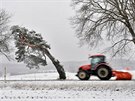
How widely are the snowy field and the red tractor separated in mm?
2653

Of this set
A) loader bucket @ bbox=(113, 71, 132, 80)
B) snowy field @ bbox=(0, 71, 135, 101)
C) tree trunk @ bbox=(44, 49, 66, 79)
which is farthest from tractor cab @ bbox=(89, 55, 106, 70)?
tree trunk @ bbox=(44, 49, 66, 79)

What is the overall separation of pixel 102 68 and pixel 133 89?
433cm

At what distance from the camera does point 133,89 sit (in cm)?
1975

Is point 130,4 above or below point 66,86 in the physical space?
above

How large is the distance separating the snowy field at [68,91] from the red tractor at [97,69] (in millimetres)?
2653

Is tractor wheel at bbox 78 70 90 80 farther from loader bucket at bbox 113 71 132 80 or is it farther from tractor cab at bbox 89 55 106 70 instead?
loader bucket at bbox 113 71 132 80

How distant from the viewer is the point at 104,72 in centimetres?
2359

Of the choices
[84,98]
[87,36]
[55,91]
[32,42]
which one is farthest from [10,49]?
[84,98]

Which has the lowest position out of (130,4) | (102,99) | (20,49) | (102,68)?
(102,99)

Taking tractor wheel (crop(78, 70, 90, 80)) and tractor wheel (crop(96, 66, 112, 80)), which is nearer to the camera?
tractor wheel (crop(96, 66, 112, 80))

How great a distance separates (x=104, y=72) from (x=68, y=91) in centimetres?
493

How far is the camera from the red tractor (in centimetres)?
2353

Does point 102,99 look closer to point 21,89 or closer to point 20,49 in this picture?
point 21,89

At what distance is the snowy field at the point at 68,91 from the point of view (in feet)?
55.9
